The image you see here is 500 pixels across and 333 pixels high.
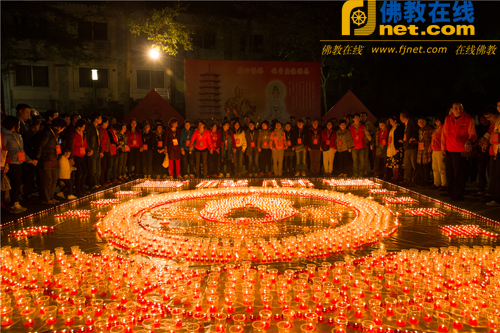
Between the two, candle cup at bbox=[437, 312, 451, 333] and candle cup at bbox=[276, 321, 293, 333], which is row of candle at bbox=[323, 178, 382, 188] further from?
candle cup at bbox=[276, 321, 293, 333]

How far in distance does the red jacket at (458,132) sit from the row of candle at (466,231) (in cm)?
225

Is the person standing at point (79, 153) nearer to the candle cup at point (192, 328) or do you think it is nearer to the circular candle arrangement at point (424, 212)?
the candle cup at point (192, 328)

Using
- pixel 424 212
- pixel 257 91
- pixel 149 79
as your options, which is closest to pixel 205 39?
pixel 149 79

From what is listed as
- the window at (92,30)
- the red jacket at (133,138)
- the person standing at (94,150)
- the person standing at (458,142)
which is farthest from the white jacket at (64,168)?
the window at (92,30)

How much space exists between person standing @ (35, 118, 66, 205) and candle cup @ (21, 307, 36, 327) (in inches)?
183

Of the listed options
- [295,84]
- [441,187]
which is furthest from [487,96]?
[441,187]

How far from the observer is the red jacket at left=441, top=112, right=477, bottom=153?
7566mm

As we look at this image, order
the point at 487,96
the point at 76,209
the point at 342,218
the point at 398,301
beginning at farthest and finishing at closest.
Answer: the point at 487,96 → the point at 76,209 → the point at 342,218 → the point at 398,301

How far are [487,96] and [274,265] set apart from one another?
674 inches

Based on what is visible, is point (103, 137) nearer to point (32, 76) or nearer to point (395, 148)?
point (395, 148)

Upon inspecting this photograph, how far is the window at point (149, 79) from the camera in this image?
1053 inches

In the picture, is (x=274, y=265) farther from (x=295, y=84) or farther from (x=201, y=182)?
(x=295, y=84)

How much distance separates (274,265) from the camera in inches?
180

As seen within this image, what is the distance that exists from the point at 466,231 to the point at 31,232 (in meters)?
6.27
